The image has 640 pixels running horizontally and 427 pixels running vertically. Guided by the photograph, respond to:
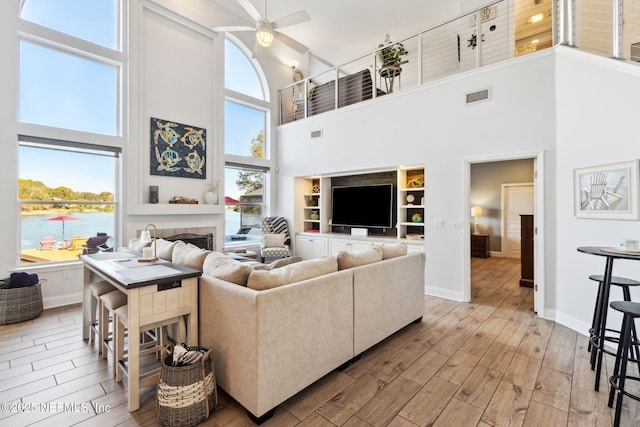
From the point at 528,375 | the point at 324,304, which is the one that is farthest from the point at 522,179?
the point at 324,304

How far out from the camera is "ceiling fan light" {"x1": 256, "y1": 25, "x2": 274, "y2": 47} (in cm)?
384

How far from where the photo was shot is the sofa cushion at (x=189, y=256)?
2.43 m

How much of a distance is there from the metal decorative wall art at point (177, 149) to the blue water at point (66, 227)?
108cm

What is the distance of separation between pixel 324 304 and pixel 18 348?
3066 mm

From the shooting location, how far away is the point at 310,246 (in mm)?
6469

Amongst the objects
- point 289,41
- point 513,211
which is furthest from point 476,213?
point 289,41

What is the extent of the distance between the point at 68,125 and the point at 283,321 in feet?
15.1

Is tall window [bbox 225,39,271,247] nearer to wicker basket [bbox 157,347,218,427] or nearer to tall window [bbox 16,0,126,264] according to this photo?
tall window [bbox 16,0,126,264]

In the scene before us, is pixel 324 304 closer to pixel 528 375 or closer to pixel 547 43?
pixel 528 375

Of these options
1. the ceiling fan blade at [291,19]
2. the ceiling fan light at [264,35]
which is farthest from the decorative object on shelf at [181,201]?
the ceiling fan blade at [291,19]

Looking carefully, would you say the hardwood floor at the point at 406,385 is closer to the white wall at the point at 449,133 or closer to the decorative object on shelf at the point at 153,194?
the white wall at the point at 449,133

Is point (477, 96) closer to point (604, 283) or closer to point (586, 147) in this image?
point (586, 147)

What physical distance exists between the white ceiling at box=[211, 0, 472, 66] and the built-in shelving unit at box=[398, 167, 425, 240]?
3465 millimetres

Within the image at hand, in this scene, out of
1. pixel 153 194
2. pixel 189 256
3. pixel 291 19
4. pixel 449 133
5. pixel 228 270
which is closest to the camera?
pixel 228 270
